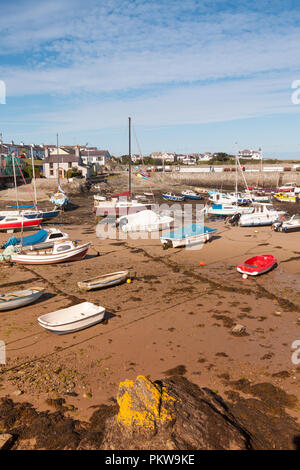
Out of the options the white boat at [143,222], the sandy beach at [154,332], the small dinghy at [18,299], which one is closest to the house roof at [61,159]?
the white boat at [143,222]

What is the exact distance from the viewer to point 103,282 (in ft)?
56.0

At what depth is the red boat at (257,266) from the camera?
18.9 metres

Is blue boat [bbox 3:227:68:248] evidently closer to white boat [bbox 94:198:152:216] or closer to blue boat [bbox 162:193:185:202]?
white boat [bbox 94:198:152:216]

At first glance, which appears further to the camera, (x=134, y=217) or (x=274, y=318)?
(x=134, y=217)

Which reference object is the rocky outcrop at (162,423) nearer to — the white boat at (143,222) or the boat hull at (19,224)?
the white boat at (143,222)

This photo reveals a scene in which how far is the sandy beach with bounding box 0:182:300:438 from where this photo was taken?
960cm

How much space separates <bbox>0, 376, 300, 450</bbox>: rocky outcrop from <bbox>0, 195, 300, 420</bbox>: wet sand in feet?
1.62

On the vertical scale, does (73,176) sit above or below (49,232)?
above

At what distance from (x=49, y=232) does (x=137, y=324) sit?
49.8 ft

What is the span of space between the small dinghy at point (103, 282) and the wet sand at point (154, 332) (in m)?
0.33

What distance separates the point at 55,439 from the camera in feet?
23.3

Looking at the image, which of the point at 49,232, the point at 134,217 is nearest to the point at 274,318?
the point at 49,232
